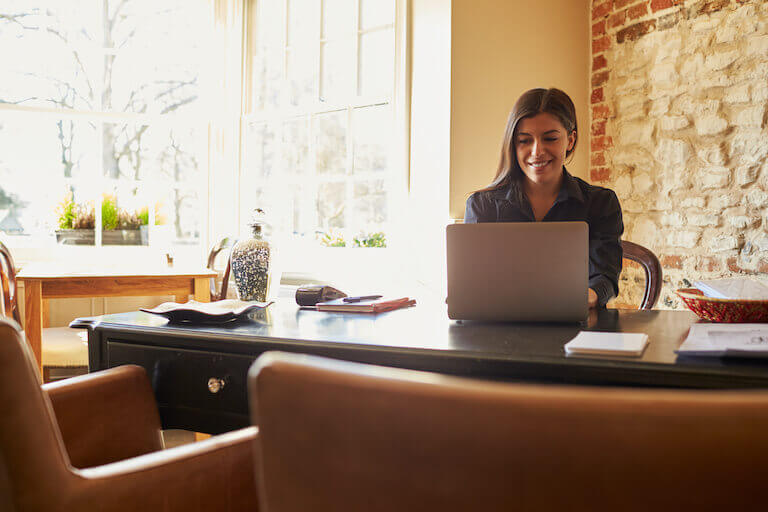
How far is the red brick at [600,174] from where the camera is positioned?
3.70 meters

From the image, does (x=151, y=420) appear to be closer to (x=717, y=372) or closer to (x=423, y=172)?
(x=717, y=372)

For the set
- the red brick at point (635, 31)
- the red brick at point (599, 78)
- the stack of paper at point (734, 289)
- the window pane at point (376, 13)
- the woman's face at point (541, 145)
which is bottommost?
the stack of paper at point (734, 289)

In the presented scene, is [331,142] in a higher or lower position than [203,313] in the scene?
higher

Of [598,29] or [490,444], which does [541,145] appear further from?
[598,29]

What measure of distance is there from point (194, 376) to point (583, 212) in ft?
4.85

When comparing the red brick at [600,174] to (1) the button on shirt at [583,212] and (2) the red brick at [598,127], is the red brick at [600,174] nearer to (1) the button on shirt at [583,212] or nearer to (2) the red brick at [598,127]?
(2) the red brick at [598,127]

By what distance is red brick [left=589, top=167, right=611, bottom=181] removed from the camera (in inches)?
146

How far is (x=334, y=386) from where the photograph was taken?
1.72ft

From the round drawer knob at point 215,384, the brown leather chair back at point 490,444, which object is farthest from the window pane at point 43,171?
the brown leather chair back at point 490,444

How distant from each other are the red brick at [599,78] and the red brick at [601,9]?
35cm

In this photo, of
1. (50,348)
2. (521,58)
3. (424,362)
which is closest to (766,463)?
(424,362)

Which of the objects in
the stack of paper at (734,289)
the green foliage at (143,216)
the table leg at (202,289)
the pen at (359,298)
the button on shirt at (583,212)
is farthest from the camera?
the green foliage at (143,216)

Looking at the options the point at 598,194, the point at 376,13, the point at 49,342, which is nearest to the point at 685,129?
the point at 598,194

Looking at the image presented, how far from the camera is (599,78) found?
376cm
